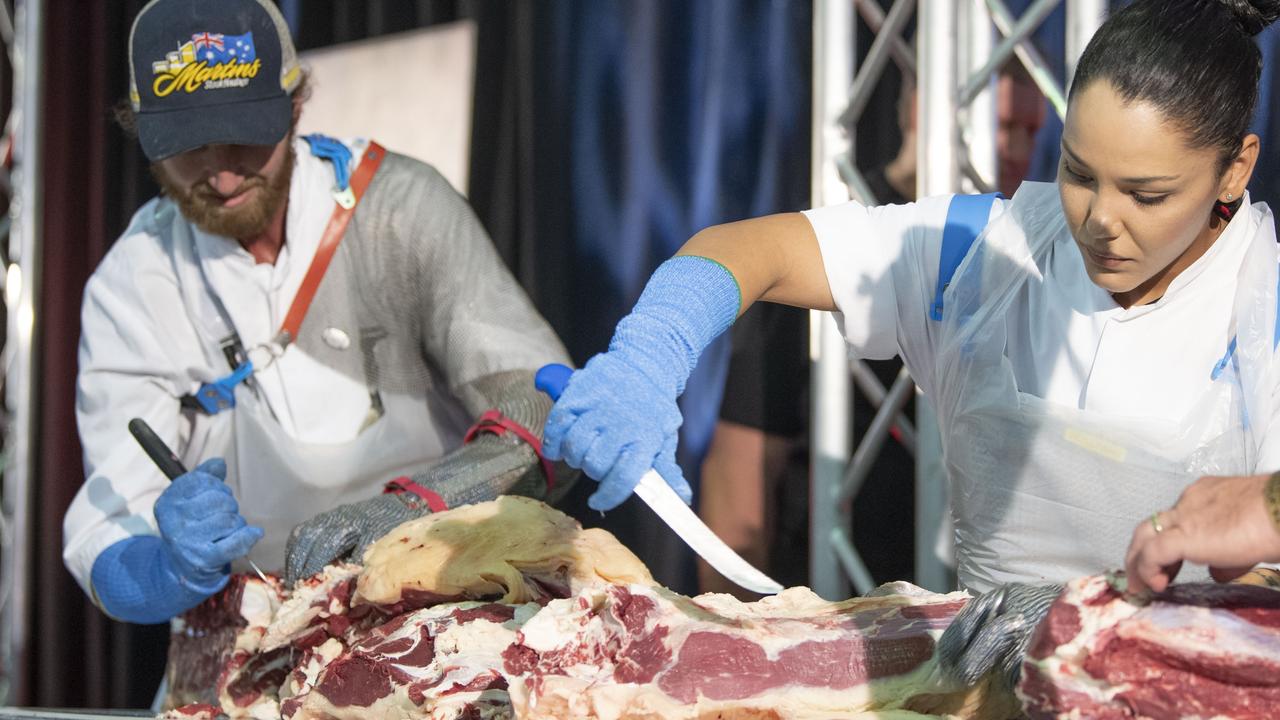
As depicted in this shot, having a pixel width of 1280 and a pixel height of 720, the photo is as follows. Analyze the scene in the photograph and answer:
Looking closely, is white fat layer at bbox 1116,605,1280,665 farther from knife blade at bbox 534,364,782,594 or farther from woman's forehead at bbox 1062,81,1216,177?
woman's forehead at bbox 1062,81,1216,177

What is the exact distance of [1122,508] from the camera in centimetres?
194

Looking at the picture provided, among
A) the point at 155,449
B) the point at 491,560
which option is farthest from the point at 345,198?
the point at 491,560

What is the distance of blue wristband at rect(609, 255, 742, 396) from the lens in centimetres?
178

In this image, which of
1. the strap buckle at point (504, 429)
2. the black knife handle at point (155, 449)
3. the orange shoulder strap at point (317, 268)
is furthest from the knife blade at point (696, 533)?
the orange shoulder strap at point (317, 268)

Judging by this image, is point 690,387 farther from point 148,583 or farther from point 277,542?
point 148,583

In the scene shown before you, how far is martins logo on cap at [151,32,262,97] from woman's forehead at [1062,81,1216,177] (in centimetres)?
184

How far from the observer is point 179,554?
2.34m

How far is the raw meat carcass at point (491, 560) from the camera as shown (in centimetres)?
200

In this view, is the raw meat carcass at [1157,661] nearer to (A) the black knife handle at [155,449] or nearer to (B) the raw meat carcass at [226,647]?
(B) the raw meat carcass at [226,647]

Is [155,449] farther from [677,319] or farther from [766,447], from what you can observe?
[766,447]

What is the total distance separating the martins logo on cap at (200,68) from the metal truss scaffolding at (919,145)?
1580 millimetres

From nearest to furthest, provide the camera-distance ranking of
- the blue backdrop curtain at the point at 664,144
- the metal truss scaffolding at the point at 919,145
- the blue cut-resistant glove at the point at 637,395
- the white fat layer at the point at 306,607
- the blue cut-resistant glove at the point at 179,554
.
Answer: the blue cut-resistant glove at the point at 637,395
the white fat layer at the point at 306,607
the blue cut-resistant glove at the point at 179,554
the metal truss scaffolding at the point at 919,145
the blue backdrop curtain at the point at 664,144

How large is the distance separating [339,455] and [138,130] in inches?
33.4

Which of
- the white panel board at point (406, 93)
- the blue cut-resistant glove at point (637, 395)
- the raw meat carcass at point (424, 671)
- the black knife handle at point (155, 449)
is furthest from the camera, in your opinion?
the white panel board at point (406, 93)
